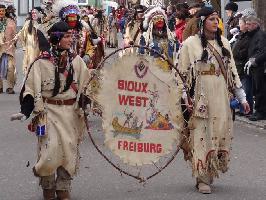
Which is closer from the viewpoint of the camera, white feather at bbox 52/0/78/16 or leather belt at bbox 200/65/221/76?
leather belt at bbox 200/65/221/76

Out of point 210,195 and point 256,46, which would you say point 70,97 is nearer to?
point 210,195

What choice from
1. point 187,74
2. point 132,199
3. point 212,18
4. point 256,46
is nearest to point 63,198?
point 132,199

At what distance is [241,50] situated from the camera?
13.2 metres

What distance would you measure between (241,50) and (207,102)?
586cm

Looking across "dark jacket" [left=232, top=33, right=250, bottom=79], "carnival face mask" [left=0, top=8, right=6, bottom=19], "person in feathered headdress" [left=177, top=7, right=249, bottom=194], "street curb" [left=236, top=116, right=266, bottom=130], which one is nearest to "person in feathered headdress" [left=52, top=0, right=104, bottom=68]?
"person in feathered headdress" [left=177, top=7, right=249, bottom=194]

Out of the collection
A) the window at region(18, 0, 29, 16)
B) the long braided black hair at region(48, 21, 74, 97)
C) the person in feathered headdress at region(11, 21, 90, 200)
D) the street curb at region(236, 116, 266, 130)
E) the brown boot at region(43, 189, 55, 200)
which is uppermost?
the window at region(18, 0, 29, 16)

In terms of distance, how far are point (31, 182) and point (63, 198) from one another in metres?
1.02

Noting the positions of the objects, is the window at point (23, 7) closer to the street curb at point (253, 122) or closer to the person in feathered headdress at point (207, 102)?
the street curb at point (253, 122)

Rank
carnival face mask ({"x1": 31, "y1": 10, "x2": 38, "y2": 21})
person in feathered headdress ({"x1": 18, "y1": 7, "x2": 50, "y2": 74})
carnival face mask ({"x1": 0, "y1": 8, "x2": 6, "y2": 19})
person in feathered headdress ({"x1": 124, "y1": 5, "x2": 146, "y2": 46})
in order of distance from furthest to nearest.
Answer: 1. carnival face mask ({"x1": 0, "y1": 8, "x2": 6, "y2": 19})
2. person in feathered headdress ({"x1": 18, "y1": 7, "x2": 50, "y2": 74})
3. carnival face mask ({"x1": 31, "y1": 10, "x2": 38, "y2": 21})
4. person in feathered headdress ({"x1": 124, "y1": 5, "x2": 146, "y2": 46})

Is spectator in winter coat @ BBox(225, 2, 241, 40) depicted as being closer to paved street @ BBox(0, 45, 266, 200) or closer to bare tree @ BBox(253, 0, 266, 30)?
bare tree @ BBox(253, 0, 266, 30)

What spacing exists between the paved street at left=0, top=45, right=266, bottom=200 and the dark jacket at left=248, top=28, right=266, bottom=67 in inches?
92.0

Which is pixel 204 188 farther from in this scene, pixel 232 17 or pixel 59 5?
pixel 232 17

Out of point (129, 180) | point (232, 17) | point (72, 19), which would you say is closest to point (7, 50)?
point (232, 17)

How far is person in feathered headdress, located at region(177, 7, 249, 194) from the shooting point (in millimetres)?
7520
